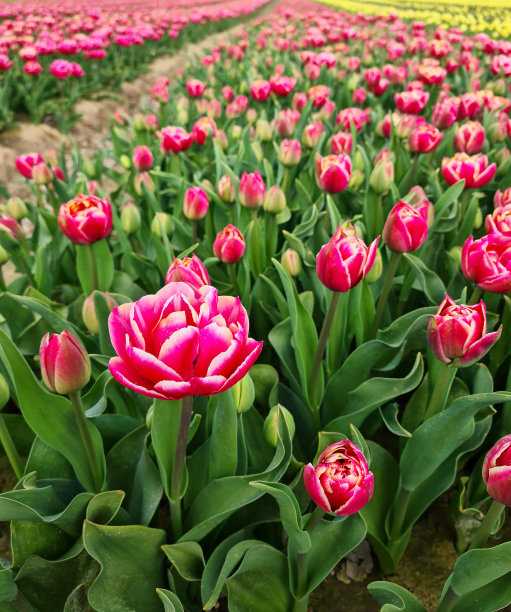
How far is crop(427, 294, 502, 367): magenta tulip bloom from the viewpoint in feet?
2.92

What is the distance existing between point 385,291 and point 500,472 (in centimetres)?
61

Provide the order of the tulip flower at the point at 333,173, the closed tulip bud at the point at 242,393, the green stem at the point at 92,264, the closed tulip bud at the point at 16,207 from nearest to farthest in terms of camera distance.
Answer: the closed tulip bud at the point at 242,393, the green stem at the point at 92,264, the tulip flower at the point at 333,173, the closed tulip bud at the point at 16,207

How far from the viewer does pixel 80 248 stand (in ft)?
5.31

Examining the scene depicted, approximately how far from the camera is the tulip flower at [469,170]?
1.61 meters

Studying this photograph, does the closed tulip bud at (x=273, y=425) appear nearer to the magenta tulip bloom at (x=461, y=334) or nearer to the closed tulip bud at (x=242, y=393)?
the closed tulip bud at (x=242, y=393)

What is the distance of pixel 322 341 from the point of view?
1104 mm

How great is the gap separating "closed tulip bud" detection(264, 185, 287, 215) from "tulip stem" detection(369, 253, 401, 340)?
470mm

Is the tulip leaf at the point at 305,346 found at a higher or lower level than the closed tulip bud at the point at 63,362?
lower

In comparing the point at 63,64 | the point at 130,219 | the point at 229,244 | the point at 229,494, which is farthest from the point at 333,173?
the point at 63,64

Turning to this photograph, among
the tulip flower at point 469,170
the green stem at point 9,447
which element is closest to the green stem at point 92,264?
the green stem at point 9,447

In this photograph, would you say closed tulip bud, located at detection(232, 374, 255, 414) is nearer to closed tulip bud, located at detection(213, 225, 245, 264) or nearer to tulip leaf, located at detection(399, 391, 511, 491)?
tulip leaf, located at detection(399, 391, 511, 491)

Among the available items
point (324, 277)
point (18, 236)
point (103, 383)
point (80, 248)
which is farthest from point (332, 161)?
point (18, 236)

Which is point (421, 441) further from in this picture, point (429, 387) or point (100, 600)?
point (100, 600)

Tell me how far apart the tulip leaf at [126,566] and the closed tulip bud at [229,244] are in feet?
2.33
